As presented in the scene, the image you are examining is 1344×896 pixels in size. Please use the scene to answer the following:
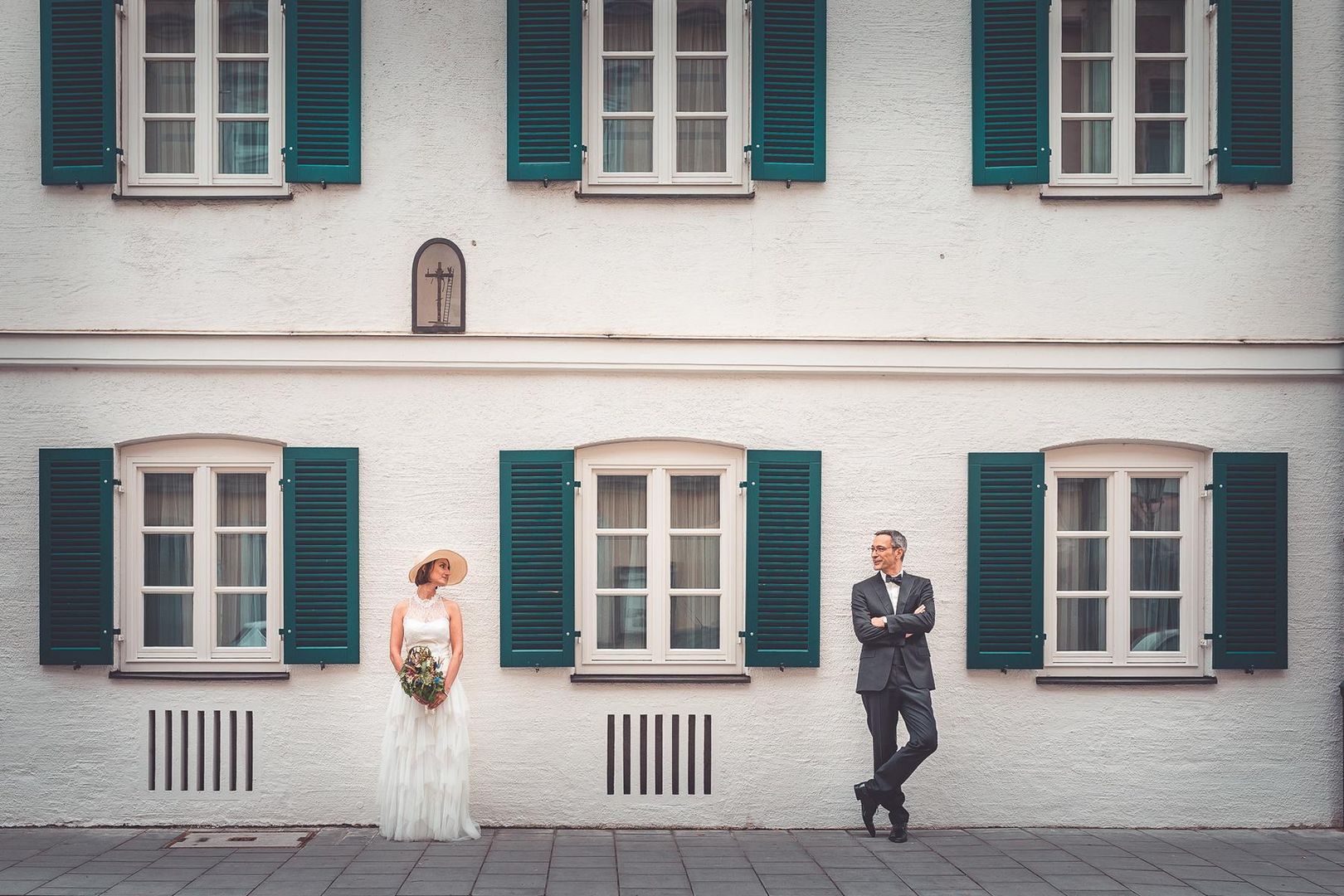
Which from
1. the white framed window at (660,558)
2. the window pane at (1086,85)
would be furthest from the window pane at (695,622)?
the window pane at (1086,85)

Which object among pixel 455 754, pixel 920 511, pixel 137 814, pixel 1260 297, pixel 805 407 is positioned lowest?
pixel 137 814

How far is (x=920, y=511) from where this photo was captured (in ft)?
26.7

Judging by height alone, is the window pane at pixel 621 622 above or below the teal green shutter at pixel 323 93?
below

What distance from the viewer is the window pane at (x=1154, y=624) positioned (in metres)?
8.29

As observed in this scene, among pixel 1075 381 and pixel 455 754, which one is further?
pixel 1075 381

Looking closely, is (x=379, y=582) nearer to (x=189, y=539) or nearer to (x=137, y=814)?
(x=189, y=539)

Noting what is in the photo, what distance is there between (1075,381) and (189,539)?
6130 millimetres

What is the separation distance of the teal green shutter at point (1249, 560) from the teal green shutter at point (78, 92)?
7.79 metres

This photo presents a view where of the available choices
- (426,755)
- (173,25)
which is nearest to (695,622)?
(426,755)

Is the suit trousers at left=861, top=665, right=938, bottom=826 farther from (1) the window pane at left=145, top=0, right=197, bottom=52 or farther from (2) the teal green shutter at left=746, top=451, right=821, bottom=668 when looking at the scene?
(1) the window pane at left=145, top=0, right=197, bottom=52

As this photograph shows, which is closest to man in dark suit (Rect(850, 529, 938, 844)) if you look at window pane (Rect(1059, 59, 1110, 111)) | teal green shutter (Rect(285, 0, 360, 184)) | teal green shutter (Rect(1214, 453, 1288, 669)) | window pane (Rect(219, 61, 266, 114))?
teal green shutter (Rect(1214, 453, 1288, 669))

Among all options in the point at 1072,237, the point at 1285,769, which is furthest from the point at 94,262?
the point at 1285,769

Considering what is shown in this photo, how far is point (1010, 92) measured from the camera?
26.7ft

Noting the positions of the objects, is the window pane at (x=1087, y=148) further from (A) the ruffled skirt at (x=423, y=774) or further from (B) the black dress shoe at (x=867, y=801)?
(A) the ruffled skirt at (x=423, y=774)
